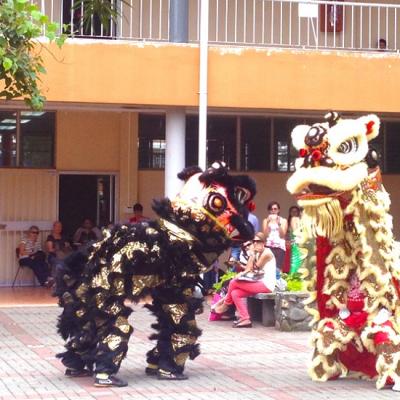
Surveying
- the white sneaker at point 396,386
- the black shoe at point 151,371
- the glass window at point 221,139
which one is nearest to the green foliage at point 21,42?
the black shoe at point 151,371

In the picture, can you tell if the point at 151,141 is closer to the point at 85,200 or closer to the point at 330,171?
the point at 85,200

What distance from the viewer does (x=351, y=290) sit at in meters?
8.90

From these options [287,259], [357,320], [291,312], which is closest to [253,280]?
[291,312]

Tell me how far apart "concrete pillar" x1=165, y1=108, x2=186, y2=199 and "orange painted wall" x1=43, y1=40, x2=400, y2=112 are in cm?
56

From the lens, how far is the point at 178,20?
51.0 feet

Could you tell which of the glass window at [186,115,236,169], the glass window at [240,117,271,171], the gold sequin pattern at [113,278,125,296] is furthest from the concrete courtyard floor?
the glass window at [240,117,271,171]

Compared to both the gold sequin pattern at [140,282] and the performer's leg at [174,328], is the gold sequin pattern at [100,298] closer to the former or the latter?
the gold sequin pattern at [140,282]

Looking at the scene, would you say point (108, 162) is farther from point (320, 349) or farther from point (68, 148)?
point (320, 349)

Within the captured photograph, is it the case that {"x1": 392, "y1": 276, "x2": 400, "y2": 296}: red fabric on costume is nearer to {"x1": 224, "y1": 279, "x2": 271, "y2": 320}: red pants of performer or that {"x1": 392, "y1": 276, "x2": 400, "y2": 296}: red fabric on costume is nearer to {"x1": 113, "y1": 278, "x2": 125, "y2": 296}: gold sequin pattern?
{"x1": 113, "y1": 278, "x2": 125, "y2": 296}: gold sequin pattern

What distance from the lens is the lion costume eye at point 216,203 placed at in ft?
28.5

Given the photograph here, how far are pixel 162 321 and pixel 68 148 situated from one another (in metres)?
10.7

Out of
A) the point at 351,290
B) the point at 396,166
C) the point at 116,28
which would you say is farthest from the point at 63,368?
the point at 396,166

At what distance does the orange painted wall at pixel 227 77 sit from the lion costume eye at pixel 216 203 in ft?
22.2

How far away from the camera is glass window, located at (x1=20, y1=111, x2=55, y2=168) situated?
62.8 feet
